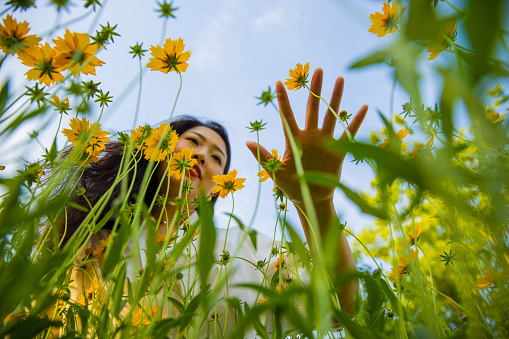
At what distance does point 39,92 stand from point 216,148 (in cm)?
115

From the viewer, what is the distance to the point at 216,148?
1587mm

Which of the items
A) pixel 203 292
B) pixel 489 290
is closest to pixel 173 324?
pixel 203 292

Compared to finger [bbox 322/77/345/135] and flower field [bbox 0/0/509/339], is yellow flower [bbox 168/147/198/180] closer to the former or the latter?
flower field [bbox 0/0/509/339]

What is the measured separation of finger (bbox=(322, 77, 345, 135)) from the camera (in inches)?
33.1

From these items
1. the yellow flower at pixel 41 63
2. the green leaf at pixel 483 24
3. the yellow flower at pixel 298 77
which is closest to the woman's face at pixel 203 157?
the yellow flower at pixel 298 77

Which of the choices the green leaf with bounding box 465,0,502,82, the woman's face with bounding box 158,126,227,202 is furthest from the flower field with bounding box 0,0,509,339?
the woman's face with bounding box 158,126,227,202

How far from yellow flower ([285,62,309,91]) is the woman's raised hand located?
2cm

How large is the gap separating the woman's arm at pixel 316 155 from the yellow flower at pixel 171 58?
0.78 ft

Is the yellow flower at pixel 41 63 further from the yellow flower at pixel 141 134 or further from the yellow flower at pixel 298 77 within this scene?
the yellow flower at pixel 298 77

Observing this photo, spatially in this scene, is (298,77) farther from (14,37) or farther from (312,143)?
(14,37)

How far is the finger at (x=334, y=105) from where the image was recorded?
0.84m

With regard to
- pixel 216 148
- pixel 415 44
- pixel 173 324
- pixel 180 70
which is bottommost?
pixel 173 324

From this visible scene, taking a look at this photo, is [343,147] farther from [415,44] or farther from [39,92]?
[39,92]

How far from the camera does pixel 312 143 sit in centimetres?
83
